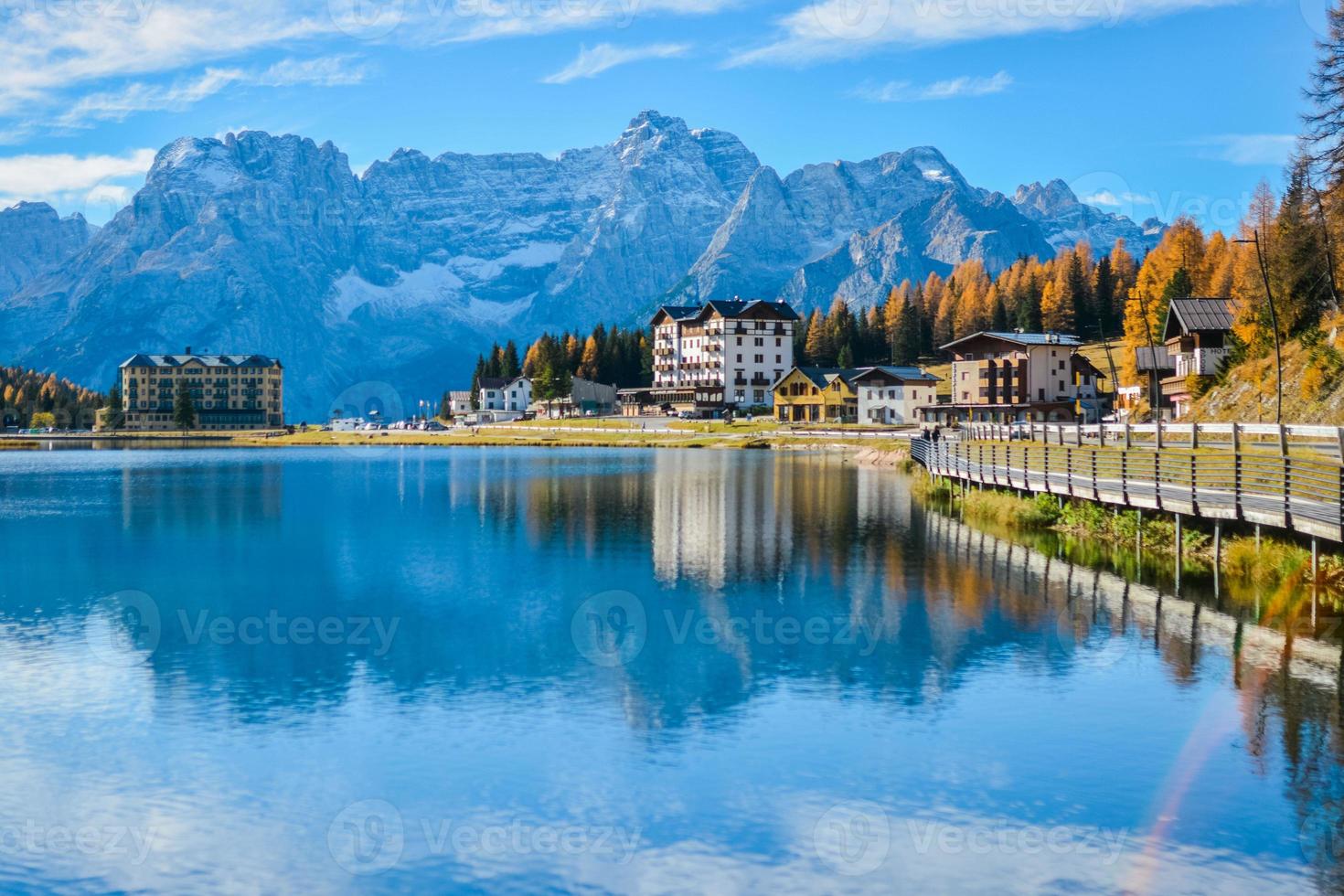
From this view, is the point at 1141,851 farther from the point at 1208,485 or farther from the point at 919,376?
the point at 919,376

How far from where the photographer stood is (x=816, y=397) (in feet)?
595

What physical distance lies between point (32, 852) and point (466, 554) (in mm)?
33125

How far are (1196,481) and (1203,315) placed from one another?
6712 centimetres

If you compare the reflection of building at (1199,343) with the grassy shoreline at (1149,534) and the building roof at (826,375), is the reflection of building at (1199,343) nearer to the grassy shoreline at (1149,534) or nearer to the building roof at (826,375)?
the grassy shoreline at (1149,534)

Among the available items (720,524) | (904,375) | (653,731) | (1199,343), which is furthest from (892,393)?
(653,731)

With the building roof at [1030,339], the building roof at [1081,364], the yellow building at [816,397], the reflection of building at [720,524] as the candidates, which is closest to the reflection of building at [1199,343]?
the reflection of building at [720,524]

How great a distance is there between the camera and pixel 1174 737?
21656mm

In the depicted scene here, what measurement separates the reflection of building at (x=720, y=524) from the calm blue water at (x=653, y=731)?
0.83 metres

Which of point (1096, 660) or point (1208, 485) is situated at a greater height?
point (1208, 485)

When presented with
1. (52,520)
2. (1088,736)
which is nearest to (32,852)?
(1088,736)

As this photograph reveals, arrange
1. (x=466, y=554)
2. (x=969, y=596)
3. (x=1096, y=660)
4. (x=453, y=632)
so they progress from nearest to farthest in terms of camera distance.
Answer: (x=1096, y=660) → (x=453, y=632) → (x=969, y=596) → (x=466, y=554)

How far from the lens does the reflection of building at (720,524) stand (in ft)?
148

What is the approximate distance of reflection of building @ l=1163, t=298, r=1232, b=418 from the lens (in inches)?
3777

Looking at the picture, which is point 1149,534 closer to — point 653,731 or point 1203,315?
point 653,731
